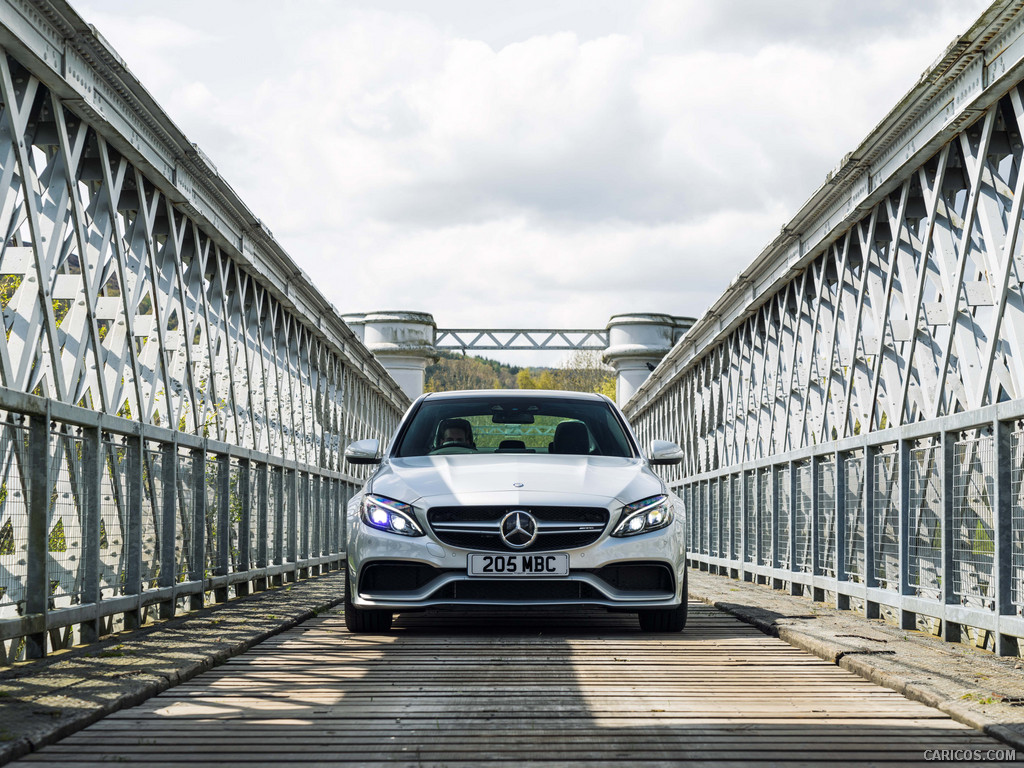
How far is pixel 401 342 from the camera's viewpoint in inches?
1832

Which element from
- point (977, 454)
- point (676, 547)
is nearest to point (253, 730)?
point (676, 547)

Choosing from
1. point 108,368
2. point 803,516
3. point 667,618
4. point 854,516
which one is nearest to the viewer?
point 667,618

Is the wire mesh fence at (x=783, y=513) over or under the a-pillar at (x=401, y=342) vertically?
under

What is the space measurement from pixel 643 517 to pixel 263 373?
991 centimetres

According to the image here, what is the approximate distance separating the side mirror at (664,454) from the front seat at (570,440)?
18.6 inches

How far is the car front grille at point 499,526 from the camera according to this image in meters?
7.34

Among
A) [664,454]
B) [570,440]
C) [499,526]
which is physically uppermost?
[570,440]

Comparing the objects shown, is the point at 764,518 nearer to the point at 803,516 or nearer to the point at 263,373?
the point at 803,516

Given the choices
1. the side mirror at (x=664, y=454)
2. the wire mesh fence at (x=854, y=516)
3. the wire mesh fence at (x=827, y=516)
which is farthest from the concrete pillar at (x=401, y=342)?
the side mirror at (x=664, y=454)

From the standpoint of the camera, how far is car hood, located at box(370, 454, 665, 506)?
7.45m

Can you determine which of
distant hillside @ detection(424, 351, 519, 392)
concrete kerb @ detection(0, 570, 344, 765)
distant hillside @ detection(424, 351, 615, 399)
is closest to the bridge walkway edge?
concrete kerb @ detection(0, 570, 344, 765)

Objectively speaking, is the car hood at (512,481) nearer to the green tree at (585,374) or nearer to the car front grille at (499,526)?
the car front grille at (499,526)

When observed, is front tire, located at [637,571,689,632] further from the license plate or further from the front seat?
the front seat

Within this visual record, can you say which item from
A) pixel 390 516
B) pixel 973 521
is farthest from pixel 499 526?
pixel 973 521
